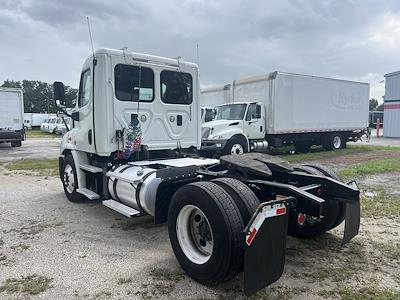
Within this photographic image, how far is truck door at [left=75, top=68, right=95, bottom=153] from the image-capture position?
6133mm

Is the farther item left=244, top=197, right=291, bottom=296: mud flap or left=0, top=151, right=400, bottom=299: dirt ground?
left=0, top=151, right=400, bottom=299: dirt ground

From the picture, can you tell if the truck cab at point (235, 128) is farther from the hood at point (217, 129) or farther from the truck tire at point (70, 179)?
the truck tire at point (70, 179)

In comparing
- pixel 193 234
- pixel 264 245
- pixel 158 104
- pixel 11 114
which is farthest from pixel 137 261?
pixel 11 114

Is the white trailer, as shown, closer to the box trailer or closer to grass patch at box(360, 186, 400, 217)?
the box trailer

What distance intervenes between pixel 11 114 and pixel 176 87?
17.9 metres

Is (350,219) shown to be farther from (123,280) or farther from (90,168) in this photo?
(90,168)

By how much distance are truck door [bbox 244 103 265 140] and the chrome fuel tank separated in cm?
969

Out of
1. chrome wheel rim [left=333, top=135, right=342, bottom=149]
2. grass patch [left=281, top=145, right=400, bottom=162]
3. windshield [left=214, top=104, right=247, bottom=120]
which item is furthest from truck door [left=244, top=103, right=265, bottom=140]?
chrome wheel rim [left=333, top=135, right=342, bottom=149]

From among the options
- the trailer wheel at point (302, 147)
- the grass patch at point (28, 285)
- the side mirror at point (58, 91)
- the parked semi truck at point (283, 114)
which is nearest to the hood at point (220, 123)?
the parked semi truck at point (283, 114)

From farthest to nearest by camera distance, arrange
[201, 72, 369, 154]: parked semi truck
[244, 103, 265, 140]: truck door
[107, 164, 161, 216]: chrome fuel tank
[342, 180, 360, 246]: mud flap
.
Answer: [244, 103, 265, 140]: truck door, [201, 72, 369, 154]: parked semi truck, [107, 164, 161, 216]: chrome fuel tank, [342, 180, 360, 246]: mud flap

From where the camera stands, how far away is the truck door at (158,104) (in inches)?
236

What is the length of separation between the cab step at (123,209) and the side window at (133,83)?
5.56 ft

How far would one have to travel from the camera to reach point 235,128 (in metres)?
14.2

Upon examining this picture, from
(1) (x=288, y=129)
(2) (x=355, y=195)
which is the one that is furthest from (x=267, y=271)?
(1) (x=288, y=129)
